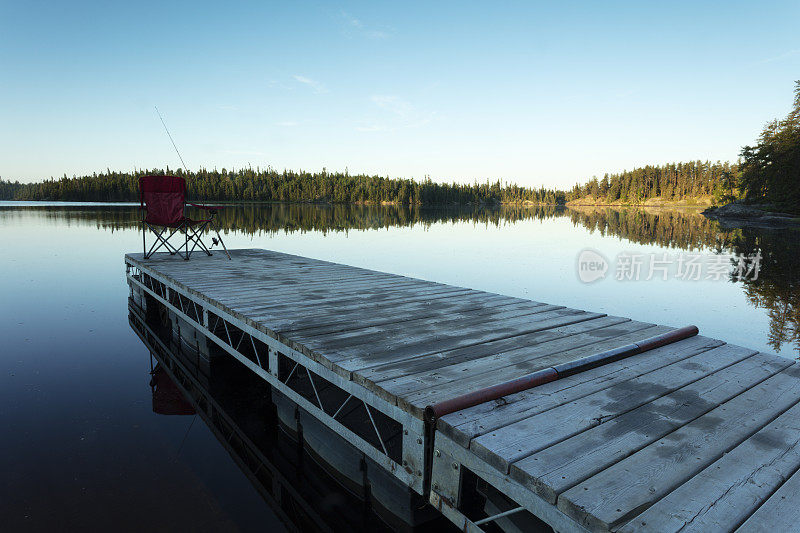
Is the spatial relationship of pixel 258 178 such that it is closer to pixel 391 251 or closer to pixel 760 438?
pixel 391 251

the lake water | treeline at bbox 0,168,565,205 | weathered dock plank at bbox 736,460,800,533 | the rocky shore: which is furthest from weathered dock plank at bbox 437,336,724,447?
treeline at bbox 0,168,565,205

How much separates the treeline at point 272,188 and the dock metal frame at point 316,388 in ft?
304

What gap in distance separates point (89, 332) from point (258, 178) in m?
105

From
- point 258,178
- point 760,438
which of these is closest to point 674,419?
point 760,438

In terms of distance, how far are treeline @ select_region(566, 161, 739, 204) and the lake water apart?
87.1 m

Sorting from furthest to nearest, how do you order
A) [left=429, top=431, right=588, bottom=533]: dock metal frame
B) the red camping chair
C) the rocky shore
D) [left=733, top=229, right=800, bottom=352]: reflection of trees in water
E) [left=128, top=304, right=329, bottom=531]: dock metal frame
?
the rocky shore, the red camping chair, [left=733, top=229, right=800, bottom=352]: reflection of trees in water, [left=128, top=304, right=329, bottom=531]: dock metal frame, [left=429, top=431, right=588, bottom=533]: dock metal frame

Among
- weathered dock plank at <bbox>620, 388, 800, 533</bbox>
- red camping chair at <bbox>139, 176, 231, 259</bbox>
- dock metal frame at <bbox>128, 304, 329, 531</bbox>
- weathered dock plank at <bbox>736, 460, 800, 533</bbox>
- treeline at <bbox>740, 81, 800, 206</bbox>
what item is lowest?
dock metal frame at <bbox>128, 304, 329, 531</bbox>

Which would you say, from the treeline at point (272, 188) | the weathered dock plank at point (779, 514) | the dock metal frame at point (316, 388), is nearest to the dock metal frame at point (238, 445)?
the dock metal frame at point (316, 388)

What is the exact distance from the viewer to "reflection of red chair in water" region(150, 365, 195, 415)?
4.52 m

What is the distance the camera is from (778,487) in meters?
1.63

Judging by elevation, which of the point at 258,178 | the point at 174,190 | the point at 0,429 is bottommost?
the point at 0,429

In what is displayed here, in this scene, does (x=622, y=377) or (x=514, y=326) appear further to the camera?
(x=514, y=326)

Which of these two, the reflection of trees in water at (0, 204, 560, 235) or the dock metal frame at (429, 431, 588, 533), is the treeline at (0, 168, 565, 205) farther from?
the dock metal frame at (429, 431, 588, 533)

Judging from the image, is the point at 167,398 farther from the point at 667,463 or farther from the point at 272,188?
the point at 272,188
